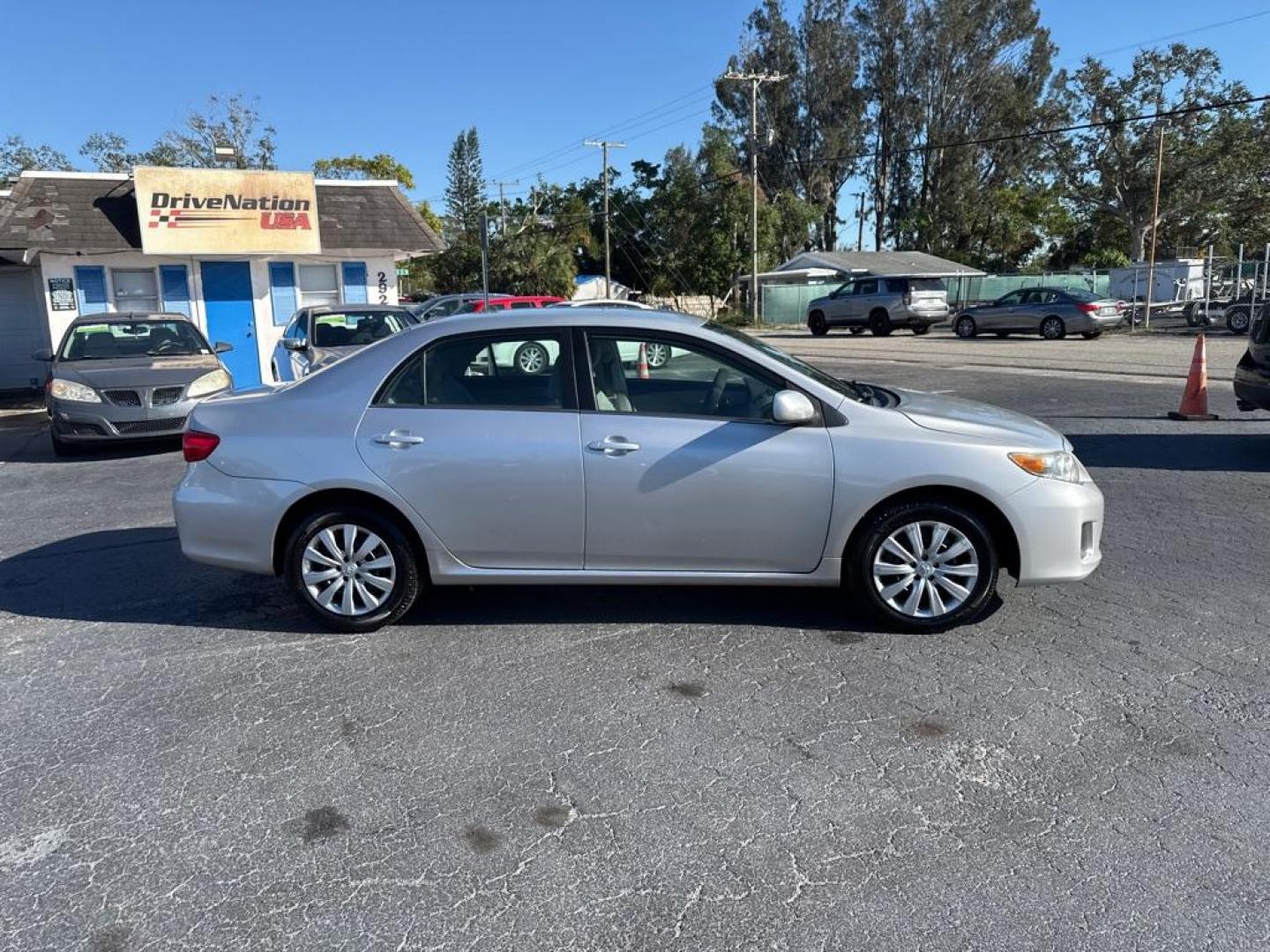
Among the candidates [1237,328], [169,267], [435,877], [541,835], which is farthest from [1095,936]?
[1237,328]

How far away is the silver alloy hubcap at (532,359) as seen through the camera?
186 inches

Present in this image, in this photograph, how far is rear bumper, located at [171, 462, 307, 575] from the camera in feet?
15.6

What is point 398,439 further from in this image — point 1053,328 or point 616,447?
point 1053,328

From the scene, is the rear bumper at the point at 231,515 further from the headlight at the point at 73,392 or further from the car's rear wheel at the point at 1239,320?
the car's rear wheel at the point at 1239,320

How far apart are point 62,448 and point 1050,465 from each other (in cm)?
1034

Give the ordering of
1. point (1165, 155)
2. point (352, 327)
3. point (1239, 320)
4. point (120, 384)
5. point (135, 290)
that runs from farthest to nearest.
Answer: point (1165, 155) < point (1239, 320) < point (135, 290) < point (352, 327) < point (120, 384)

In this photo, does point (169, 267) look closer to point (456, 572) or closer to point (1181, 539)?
point (456, 572)

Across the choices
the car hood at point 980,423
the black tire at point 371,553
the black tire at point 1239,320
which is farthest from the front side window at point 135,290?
the black tire at point 1239,320

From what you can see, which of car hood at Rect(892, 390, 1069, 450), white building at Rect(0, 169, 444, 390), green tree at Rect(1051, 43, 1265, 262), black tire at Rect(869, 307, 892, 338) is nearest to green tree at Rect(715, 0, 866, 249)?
green tree at Rect(1051, 43, 1265, 262)

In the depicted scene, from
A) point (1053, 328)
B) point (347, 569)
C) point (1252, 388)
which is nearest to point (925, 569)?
point (347, 569)

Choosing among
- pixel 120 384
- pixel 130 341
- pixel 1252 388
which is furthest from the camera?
pixel 130 341

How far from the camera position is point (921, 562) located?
4.63 m

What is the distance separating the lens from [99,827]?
10.5 ft

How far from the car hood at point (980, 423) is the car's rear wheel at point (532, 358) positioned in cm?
179
